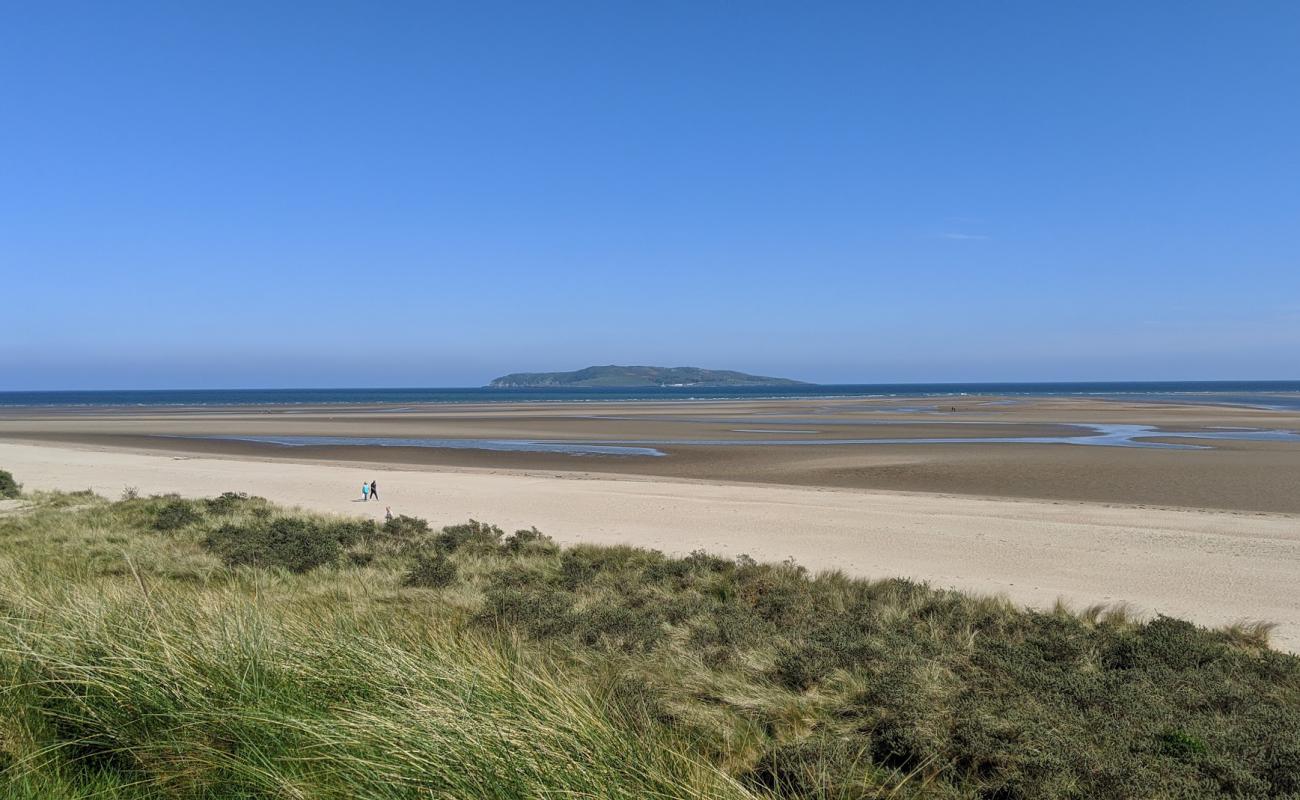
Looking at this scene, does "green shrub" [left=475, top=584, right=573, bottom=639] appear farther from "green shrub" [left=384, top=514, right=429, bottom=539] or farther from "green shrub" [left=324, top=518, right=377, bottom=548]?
"green shrub" [left=384, top=514, right=429, bottom=539]

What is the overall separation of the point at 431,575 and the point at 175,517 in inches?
268

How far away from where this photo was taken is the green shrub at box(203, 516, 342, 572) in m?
11.5

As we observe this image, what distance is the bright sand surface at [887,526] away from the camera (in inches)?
456

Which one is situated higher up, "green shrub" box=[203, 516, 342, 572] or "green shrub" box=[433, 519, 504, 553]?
"green shrub" box=[203, 516, 342, 572]

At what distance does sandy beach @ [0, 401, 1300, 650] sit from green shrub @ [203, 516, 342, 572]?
410 centimetres

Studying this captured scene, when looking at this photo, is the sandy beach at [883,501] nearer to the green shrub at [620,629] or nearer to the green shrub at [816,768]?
the green shrub at [620,629]

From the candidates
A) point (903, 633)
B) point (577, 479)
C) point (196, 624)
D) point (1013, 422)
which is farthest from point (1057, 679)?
point (1013, 422)

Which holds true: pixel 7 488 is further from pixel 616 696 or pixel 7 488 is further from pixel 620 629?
pixel 616 696

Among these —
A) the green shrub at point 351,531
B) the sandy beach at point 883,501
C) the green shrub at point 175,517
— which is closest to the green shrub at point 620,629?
the sandy beach at point 883,501

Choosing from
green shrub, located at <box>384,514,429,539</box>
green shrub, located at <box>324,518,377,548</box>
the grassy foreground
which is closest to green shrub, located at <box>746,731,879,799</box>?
the grassy foreground

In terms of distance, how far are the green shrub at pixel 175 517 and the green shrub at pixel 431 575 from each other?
18.0 ft

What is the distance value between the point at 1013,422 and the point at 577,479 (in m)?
39.0

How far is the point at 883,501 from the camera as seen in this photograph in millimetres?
20656

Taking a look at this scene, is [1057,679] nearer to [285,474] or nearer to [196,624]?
[196,624]
